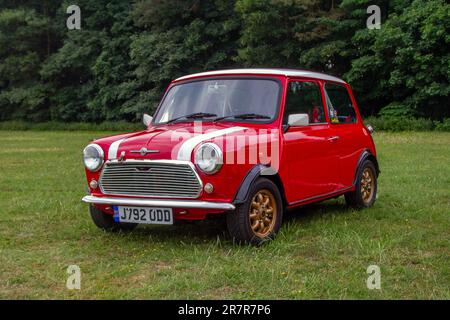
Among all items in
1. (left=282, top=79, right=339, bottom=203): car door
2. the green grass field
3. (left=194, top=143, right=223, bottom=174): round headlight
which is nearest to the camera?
the green grass field

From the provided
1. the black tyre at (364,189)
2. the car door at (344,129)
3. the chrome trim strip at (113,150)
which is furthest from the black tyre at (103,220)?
the black tyre at (364,189)

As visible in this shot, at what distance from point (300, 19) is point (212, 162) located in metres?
26.8

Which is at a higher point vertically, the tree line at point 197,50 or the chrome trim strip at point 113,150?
the tree line at point 197,50

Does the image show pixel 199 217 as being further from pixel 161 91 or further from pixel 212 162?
pixel 161 91

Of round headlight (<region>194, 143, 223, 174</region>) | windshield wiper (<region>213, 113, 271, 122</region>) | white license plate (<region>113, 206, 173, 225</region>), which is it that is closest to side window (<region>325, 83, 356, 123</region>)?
windshield wiper (<region>213, 113, 271, 122</region>)

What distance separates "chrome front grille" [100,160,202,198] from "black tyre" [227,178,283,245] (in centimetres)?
46

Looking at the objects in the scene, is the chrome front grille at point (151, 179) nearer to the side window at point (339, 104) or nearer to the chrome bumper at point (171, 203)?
the chrome bumper at point (171, 203)

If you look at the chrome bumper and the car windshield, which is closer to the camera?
the chrome bumper

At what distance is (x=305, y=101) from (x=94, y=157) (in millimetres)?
2485

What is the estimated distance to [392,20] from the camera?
27.2 m

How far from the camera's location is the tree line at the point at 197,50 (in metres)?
26.7

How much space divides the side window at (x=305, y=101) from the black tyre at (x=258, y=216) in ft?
2.86

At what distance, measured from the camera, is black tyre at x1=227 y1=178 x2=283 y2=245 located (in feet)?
17.5

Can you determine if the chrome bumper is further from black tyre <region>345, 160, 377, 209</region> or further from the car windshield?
black tyre <region>345, 160, 377, 209</region>
